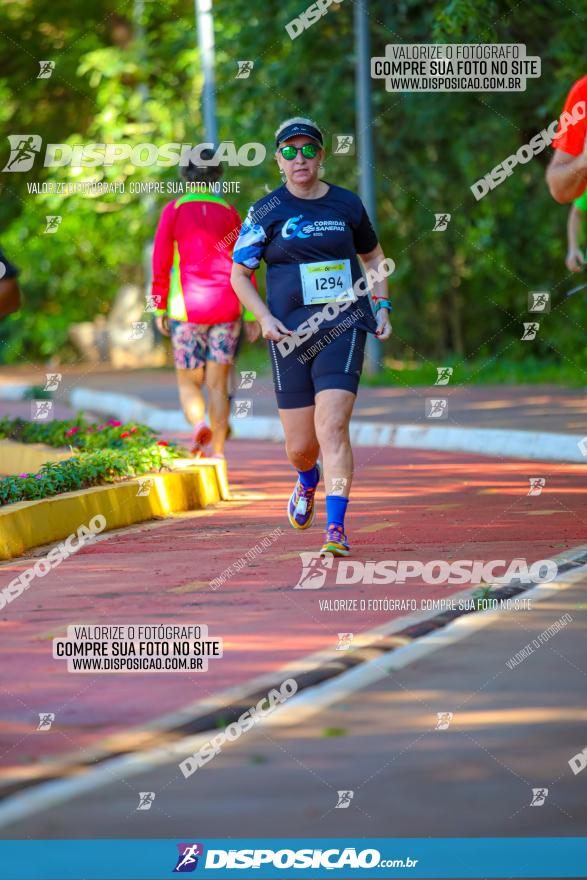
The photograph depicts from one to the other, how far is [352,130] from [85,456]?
1914cm

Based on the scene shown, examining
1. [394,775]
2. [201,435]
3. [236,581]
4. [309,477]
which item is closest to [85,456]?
[201,435]

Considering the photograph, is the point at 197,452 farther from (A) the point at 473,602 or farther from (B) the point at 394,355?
(B) the point at 394,355

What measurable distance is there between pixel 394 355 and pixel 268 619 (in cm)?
2892

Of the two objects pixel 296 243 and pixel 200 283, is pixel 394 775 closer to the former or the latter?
pixel 296 243

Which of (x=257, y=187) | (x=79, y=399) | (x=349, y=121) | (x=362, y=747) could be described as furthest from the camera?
(x=257, y=187)

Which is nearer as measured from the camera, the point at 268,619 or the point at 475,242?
the point at 268,619

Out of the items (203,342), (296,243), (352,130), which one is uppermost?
(352,130)

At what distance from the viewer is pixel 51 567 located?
368 inches

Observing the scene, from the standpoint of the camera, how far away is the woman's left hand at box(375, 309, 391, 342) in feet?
31.1

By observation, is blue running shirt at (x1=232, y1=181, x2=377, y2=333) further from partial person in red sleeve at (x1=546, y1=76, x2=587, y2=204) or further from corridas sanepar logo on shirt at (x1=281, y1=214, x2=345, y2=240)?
partial person in red sleeve at (x1=546, y1=76, x2=587, y2=204)

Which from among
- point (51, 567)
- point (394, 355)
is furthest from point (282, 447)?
point (394, 355)

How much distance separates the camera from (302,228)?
948 cm

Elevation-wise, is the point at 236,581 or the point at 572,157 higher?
the point at 572,157

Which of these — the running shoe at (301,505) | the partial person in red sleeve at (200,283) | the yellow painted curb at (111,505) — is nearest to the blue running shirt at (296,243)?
the running shoe at (301,505)
